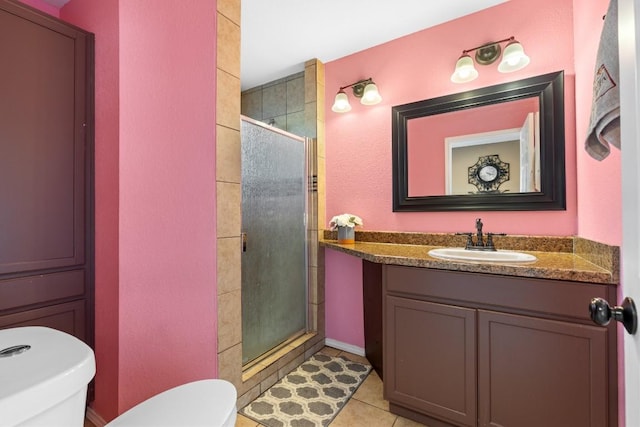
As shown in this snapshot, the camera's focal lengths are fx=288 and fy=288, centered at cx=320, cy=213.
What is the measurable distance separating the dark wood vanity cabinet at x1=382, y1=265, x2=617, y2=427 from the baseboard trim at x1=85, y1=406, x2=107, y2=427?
1.36 m

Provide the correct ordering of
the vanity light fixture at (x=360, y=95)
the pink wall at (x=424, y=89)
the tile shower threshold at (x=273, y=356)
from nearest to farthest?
1. the pink wall at (x=424, y=89)
2. the tile shower threshold at (x=273, y=356)
3. the vanity light fixture at (x=360, y=95)

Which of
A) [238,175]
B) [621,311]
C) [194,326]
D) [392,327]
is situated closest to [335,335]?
[392,327]

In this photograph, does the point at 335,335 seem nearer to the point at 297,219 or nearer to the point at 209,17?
the point at 297,219

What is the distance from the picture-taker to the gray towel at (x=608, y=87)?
66 cm

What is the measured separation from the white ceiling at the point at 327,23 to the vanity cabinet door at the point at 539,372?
184 cm

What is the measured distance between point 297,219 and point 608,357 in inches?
70.5

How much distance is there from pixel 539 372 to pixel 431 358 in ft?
1.41

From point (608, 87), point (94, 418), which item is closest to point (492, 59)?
point (608, 87)

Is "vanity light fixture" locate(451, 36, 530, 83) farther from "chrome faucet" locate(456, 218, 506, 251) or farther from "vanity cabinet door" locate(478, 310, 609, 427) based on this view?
"vanity cabinet door" locate(478, 310, 609, 427)

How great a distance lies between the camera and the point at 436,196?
1969 mm

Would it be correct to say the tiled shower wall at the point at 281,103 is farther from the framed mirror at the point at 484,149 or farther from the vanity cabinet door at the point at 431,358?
the vanity cabinet door at the point at 431,358

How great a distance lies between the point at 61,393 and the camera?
64cm

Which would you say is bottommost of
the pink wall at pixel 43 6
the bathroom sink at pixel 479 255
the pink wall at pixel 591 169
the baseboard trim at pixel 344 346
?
the baseboard trim at pixel 344 346

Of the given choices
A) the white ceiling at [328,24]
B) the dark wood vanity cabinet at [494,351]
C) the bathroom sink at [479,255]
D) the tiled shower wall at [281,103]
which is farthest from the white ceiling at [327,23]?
the dark wood vanity cabinet at [494,351]
